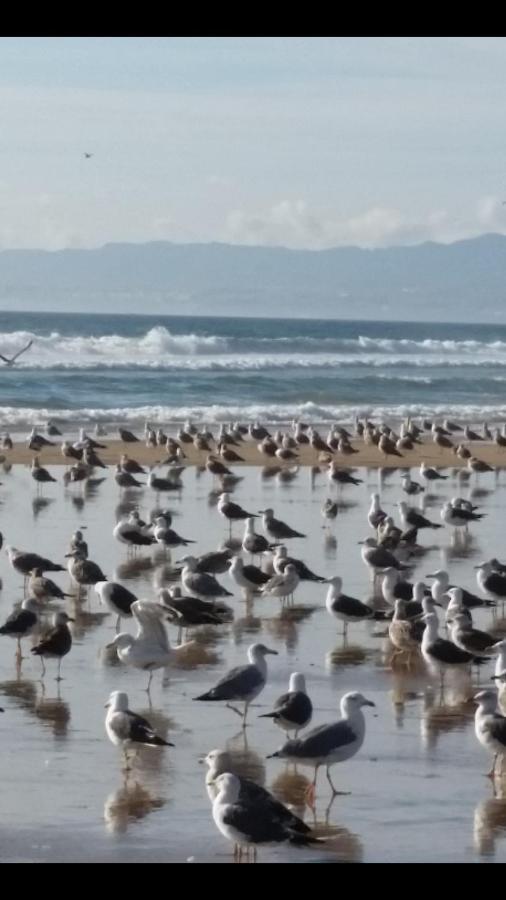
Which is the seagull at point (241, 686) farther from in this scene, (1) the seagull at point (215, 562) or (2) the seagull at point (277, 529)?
(2) the seagull at point (277, 529)

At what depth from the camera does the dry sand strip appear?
32.8 meters

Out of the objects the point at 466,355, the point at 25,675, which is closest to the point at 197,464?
the point at 25,675

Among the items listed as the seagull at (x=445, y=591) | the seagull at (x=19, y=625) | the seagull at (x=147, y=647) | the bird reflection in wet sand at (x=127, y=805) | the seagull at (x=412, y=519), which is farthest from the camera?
the seagull at (x=412, y=519)

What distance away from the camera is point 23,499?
2578 cm

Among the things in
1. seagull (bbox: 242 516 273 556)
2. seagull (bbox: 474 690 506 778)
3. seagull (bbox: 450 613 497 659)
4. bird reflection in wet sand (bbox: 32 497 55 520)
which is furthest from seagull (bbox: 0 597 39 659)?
bird reflection in wet sand (bbox: 32 497 55 520)

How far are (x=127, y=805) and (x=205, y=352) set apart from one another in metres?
68.0

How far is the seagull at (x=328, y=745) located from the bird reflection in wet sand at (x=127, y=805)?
778 millimetres

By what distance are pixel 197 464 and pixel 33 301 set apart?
527ft

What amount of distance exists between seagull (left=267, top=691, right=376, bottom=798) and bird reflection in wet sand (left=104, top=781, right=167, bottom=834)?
0.78 meters

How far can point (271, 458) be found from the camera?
34094 mm

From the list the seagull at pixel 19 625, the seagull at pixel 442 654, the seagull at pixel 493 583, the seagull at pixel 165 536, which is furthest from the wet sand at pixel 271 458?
the seagull at pixel 442 654

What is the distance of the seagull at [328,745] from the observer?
10.2 meters

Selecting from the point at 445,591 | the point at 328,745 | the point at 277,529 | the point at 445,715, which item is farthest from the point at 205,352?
the point at 328,745

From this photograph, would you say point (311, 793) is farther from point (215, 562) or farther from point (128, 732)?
point (215, 562)
